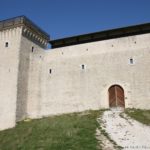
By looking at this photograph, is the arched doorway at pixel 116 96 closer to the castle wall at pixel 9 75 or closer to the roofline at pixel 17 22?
the castle wall at pixel 9 75

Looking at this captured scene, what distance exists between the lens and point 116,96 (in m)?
22.2

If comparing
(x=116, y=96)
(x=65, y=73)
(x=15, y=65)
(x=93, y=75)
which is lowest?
(x=116, y=96)

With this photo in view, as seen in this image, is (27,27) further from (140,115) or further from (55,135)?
(140,115)

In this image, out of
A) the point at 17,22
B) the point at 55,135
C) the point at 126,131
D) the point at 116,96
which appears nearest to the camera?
the point at 126,131

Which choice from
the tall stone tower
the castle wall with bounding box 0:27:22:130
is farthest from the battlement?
the castle wall with bounding box 0:27:22:130

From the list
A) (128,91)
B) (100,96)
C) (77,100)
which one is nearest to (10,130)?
(77,100)

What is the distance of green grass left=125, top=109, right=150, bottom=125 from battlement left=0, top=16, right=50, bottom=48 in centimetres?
1072

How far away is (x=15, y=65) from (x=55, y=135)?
352 inches

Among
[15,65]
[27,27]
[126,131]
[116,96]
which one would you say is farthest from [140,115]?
[27,27]

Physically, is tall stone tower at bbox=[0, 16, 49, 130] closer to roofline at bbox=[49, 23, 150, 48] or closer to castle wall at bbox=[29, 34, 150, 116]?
castle wall at bbox=[29, 34, 150, 116]

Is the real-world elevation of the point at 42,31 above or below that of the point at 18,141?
above

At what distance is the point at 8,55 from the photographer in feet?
76.9

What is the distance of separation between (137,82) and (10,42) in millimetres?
11054

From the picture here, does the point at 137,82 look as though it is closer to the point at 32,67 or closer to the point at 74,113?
the point at 74,113
